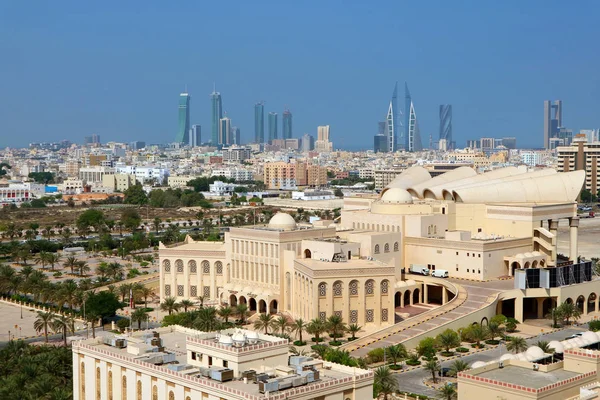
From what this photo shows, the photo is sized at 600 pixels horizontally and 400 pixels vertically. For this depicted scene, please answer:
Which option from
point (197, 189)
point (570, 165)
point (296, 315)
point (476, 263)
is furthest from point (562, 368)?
point (197, 189)

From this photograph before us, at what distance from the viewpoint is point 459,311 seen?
49.8m

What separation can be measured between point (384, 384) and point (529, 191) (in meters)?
34.1

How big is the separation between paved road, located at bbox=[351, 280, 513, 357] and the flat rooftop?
572 inches

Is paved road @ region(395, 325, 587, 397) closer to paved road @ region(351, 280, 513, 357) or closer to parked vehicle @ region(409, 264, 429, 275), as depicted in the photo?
paved road @ region(351, 280, 513, 357)

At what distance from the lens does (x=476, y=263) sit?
57.5 meters

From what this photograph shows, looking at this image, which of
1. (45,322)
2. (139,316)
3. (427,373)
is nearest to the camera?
(427,373)

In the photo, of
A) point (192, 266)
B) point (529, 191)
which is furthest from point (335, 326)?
point (529, 191)

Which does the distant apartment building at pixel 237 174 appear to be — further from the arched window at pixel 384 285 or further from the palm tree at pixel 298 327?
the palm tree at pixel 298 327

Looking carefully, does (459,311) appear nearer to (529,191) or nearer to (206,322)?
(206,322)

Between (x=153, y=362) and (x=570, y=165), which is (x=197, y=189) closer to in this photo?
(x=570, y=165)

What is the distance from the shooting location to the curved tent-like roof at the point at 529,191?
64812mm

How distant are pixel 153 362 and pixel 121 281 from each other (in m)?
37.1

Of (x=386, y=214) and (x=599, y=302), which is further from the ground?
(x=386, y=214)

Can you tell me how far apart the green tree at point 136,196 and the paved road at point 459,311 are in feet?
310
